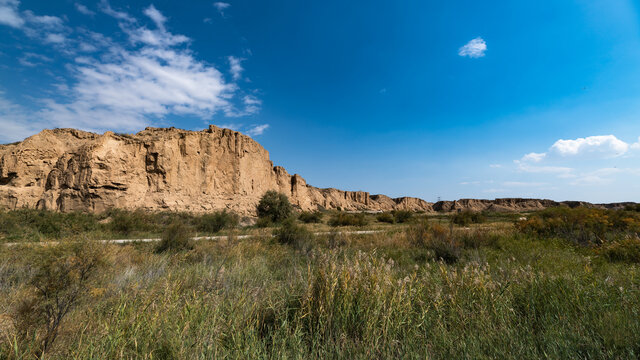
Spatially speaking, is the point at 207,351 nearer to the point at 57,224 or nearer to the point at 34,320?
the point at 34,320

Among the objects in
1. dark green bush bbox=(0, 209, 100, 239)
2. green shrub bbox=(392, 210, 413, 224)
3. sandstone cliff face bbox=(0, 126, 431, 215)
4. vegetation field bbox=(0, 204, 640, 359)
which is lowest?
green shrub bbox=(392, 210, 413, 224)

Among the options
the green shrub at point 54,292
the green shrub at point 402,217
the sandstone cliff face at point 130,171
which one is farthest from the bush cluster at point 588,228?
the sandstone cliff face at point 130,171

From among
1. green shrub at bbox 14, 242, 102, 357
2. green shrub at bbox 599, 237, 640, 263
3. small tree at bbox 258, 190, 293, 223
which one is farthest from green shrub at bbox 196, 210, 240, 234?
green shrub at bbox 599, 237, 640, 263

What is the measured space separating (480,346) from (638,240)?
7782 mm

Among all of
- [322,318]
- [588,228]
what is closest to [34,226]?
[322,318]

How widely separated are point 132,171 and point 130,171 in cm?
24

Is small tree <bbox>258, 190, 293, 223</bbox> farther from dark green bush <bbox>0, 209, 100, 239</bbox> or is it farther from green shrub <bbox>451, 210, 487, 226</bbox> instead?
green shrub <bbox>451, 210, 487, 226</bbox>

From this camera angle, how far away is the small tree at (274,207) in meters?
32.8

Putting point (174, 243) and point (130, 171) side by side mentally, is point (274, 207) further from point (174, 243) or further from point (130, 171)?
point (174, 243)

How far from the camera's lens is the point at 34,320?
242 centimetres

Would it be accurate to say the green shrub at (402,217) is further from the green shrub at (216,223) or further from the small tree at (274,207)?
the green shrub at (216,223)

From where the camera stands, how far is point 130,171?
30.4 metres

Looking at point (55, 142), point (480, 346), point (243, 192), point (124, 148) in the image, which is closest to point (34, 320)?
point (480, 346)

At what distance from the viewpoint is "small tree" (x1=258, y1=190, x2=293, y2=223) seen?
32.8 m
